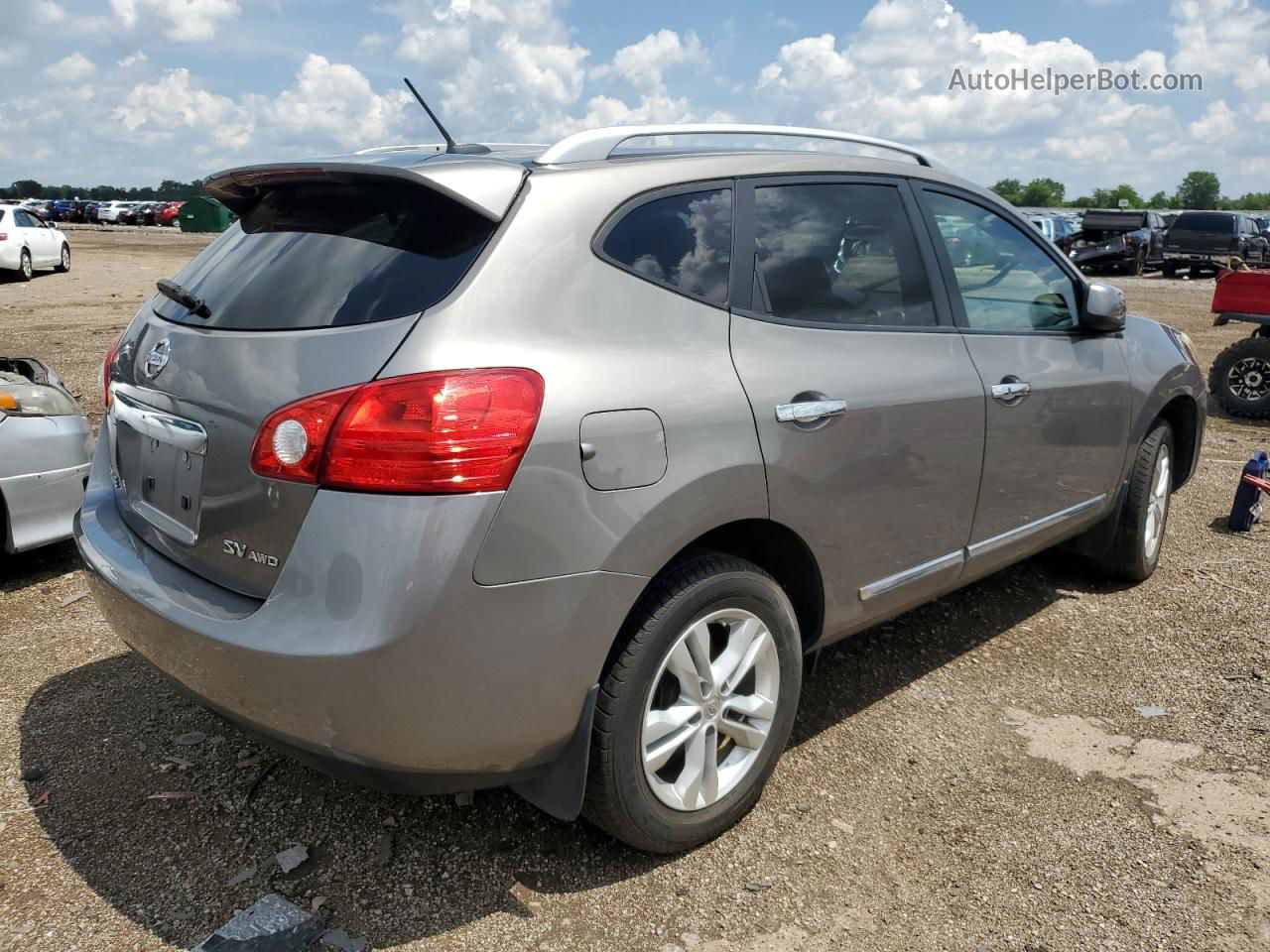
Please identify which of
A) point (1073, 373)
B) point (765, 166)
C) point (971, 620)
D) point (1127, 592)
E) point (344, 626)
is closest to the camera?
point (344, 626)

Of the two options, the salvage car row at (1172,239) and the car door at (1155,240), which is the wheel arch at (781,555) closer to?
the salvage car row at (1172,239)

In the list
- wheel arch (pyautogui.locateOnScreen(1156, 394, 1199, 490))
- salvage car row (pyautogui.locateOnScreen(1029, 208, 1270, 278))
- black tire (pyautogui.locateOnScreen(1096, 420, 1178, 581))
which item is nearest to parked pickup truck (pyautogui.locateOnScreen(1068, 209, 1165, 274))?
salvage car row (pyautogui.locateOnScreen(1029, 208, 1270, 278))

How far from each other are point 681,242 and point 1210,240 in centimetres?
3038

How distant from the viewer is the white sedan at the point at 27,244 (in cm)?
2052

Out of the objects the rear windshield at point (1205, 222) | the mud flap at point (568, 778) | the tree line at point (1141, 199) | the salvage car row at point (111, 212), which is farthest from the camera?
the tree line at point (1141, 199)

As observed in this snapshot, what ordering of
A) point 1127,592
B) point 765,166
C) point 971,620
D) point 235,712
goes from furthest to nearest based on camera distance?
point 1127,592 → point 971,620 → point 765,166 → point 235,712

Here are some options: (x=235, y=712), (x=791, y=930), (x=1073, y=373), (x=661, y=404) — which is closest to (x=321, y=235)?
(x=661, y=404)

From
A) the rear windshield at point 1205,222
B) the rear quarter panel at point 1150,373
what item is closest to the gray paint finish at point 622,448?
the rear quarter panel at point 1150,373

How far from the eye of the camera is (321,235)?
249 centimetres

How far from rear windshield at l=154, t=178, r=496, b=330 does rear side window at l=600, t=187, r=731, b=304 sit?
0.37 m

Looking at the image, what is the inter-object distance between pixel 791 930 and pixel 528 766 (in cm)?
77

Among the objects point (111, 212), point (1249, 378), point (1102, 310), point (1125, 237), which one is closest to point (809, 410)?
point (1102, 310)

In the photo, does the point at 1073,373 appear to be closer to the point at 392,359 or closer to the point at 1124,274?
the point at 392,359

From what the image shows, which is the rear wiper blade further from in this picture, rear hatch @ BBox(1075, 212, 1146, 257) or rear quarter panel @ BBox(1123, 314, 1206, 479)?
rear hatch @ BBox(1075, 212, 1146, 257)
